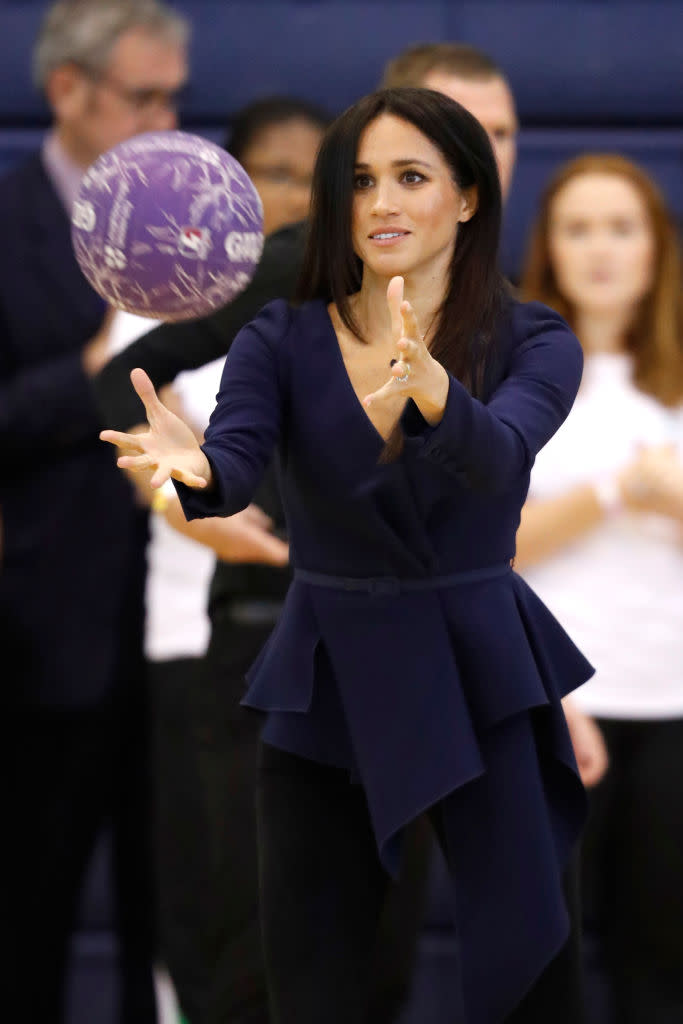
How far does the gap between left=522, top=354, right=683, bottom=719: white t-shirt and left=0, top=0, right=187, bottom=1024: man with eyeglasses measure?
2.62ft

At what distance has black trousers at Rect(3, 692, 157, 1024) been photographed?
6.56ft

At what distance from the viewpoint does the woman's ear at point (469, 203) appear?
78cm

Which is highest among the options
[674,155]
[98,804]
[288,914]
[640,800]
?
[674,155]

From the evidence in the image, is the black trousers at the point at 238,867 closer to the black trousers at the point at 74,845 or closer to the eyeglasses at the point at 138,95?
the eyeglasses at the point at 138,95

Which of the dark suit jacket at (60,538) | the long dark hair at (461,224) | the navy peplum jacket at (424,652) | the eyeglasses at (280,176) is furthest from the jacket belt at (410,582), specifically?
the dark suit jacket at (60,538)

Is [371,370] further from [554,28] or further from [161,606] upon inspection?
[554,28]

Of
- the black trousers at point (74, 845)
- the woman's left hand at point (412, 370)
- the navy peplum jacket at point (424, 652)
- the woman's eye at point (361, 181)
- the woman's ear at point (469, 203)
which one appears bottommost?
the black trousers at point (74, 845)

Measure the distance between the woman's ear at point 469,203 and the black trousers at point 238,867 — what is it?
1.61 ft

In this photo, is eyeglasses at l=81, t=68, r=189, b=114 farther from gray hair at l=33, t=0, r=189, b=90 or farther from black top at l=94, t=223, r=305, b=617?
black top at l=94, t=223, r=305, b=617

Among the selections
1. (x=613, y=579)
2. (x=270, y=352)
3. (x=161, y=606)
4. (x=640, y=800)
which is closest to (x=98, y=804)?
(x=161, y=606)

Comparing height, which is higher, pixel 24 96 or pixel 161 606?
pixel 24 96

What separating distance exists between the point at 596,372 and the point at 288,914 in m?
0.56

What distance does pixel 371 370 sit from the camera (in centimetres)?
81

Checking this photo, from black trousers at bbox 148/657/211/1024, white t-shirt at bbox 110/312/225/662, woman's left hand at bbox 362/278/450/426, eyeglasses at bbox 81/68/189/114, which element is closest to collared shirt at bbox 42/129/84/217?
eyeglasses at bbox 81/68/189/114
